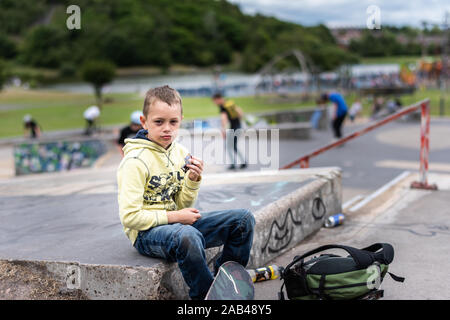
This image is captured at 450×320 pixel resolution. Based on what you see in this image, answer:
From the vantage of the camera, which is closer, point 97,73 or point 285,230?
point 285,230

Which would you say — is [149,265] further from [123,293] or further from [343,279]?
[343,279]

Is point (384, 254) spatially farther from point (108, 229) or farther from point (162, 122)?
point (108, 229)

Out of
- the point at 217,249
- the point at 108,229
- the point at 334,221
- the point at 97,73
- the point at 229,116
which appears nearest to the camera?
the point at 217,249

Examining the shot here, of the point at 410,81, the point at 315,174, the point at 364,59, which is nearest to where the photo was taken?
the point at 315,174

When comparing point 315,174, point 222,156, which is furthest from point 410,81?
point 315,174

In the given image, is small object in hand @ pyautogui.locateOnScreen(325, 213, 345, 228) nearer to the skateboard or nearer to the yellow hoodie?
the skateboard

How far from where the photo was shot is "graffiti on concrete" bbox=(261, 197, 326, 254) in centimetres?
396

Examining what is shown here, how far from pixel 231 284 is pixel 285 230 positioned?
4.83 feet

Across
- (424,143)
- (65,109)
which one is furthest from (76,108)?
(424,143)

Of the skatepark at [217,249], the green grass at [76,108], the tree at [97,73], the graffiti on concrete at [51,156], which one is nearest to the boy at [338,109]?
the skatepark at [217,249]

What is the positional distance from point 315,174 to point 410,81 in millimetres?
66207

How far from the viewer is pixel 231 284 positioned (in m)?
2.82

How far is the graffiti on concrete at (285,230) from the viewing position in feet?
13.0
